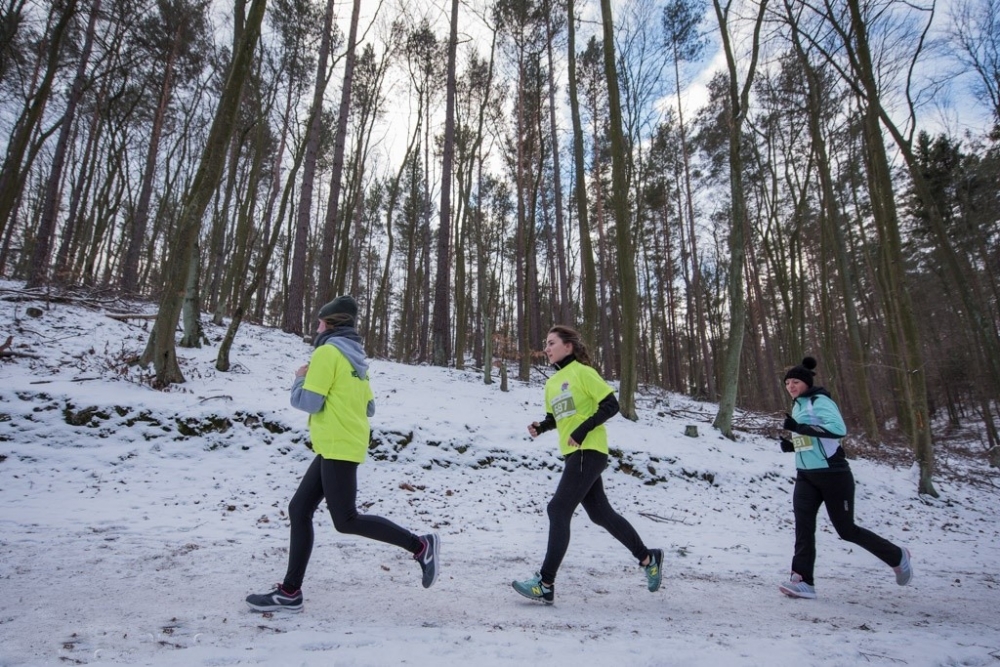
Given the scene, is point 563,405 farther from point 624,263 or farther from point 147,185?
point 147,185

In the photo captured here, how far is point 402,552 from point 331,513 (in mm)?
1628

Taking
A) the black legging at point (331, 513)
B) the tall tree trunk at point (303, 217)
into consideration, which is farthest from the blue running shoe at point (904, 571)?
the tall tree trunk at point (303, 217)

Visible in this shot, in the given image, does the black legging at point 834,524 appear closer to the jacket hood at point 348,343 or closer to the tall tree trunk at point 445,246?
the jacket hood at point 348,343

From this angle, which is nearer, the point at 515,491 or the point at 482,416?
the point at 515,491

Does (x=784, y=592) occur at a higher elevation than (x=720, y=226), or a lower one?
lower

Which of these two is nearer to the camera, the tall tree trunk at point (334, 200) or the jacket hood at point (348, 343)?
the jacket hood at point (348, 343)

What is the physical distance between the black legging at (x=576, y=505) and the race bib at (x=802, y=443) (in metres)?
1.71

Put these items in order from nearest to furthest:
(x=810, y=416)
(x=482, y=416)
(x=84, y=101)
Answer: (x=810, y=416)
(x=482, y=416)
(x=84, y=101)

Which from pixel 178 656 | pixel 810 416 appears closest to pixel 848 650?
pixel 810 416

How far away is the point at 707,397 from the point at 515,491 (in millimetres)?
17003

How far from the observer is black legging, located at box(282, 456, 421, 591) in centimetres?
273

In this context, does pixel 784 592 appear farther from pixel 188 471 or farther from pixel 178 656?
pixel 188 471

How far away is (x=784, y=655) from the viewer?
243cm

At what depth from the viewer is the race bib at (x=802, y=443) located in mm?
3949
